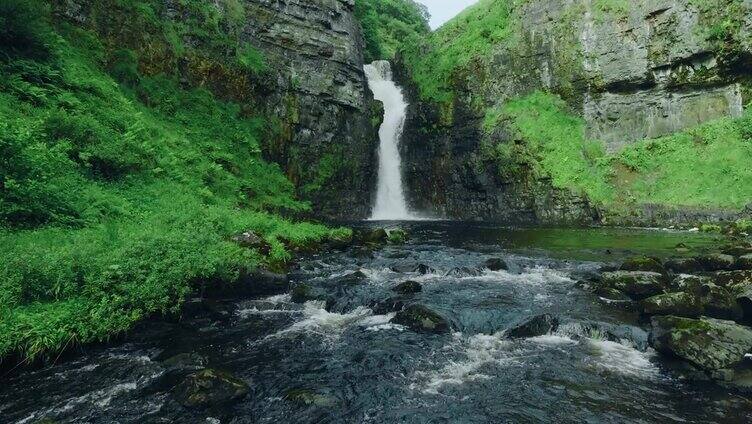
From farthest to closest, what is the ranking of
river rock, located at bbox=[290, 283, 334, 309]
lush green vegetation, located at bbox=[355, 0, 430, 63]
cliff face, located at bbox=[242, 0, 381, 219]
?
lush green vegetation, located at bbox=[355, 0, 430, 63] < cliff face, located at bbox=[242, 0, 381, 219] < river rock, located at bbox=[290, 283, 334, 309]

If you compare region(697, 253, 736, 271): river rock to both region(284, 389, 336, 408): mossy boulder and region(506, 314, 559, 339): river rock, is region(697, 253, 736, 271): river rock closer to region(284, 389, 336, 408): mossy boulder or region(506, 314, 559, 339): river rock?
region(506, 314, 559, 339): river rock

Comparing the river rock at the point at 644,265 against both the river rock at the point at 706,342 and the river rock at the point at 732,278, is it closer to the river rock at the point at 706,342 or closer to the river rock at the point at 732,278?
the river rock at the point at 732,278

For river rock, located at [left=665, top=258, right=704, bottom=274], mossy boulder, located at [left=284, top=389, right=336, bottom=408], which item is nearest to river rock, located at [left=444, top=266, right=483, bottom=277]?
river rock, located at [left=665, top=258, right=704, bottom=274]

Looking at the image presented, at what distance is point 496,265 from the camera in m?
17.2

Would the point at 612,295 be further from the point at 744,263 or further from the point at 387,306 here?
the point at 387,306

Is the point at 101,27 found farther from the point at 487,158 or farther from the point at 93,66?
the point at 487,158

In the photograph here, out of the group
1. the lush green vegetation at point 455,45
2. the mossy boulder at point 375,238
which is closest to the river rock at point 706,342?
the mossy boulder at point 375,238

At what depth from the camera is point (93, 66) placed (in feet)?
73.4

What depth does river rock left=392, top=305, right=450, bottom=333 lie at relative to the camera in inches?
428

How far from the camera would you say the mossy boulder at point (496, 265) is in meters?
17.1

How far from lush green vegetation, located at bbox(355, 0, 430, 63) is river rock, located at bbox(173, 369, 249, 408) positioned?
158ft

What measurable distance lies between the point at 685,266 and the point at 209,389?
1632 cm

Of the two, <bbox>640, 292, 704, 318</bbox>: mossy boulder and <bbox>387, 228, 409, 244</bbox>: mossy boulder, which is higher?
<bbox>640, 292, 704, 318</bbox>: mossy boulder

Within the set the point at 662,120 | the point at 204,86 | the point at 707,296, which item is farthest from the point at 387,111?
the point at 707,296
